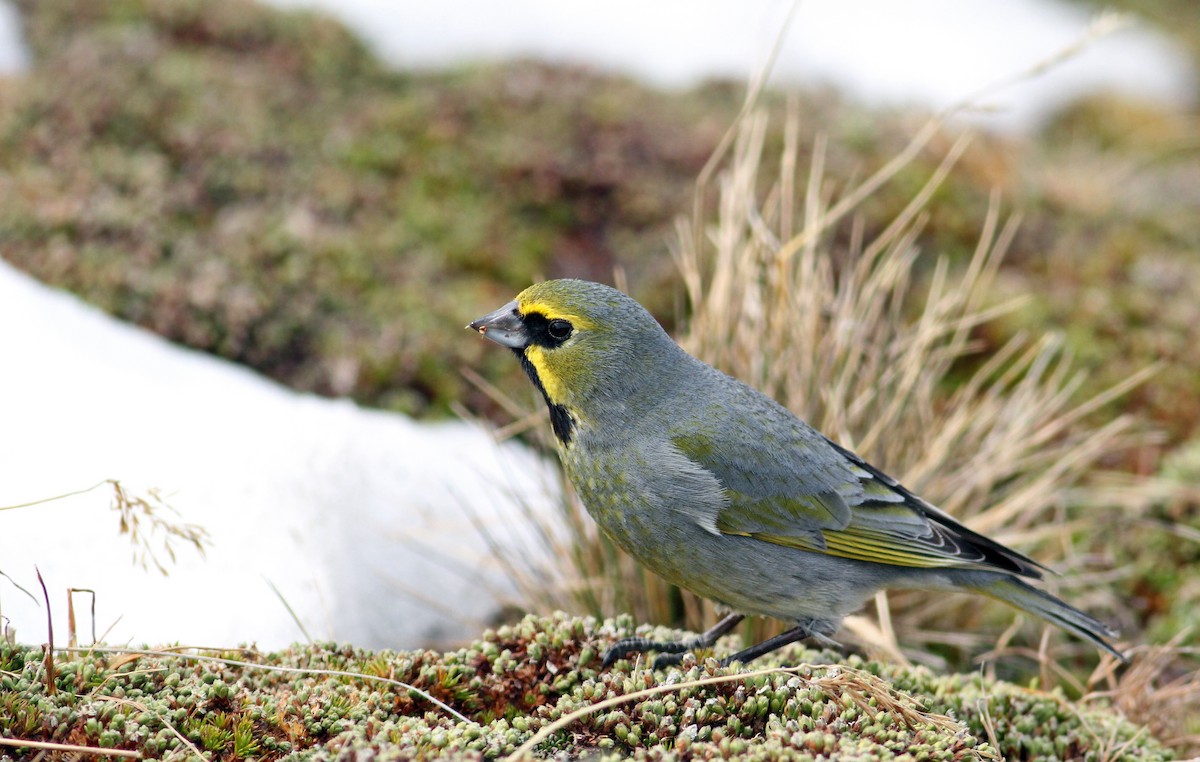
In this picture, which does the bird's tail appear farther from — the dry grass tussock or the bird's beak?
the bird's beak

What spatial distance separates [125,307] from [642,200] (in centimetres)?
364

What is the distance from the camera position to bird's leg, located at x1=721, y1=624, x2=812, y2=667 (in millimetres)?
3908

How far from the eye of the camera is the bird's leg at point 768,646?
3908 millimetres

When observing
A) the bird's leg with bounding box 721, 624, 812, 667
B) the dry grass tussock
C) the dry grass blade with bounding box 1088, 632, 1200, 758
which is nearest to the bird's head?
the bird's leg with bounding box 721, 624, 812, 667

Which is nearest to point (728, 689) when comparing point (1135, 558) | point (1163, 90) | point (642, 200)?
point (1135, 558)

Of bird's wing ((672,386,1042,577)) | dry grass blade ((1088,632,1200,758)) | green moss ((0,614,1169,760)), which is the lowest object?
dry grass blade ((1088,632,1200,758))

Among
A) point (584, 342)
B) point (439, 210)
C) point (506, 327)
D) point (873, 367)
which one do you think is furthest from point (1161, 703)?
point (439, 210)

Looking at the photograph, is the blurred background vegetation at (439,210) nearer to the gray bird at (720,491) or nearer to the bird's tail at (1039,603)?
the gray bird at (720,491)

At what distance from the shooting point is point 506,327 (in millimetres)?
4117

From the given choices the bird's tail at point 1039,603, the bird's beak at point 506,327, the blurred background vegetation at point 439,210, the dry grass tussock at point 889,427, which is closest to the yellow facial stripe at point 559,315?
the bird's beak at point 506,327

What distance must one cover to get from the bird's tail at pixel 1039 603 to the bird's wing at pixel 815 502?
0.10m

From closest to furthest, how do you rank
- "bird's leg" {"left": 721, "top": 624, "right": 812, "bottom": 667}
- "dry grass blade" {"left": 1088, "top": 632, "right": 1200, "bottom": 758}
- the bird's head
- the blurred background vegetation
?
"bird's leg" {"left": 721, "top": 624, "right": 812, "bottom": 667} < the bird's head < "dry grass blade" {"left": 1088, "top": 632, "right": 1200, "bottom": 758} < the blurred background vegetation

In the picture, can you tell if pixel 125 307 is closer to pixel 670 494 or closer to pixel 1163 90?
pixel 670 494

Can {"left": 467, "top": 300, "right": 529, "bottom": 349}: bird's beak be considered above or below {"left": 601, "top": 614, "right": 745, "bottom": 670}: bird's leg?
above
